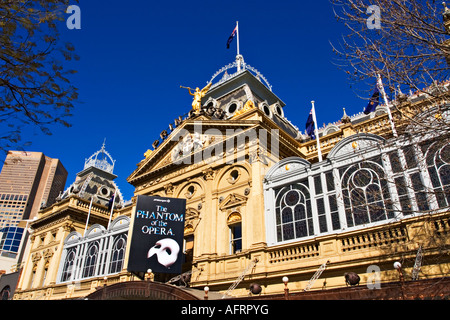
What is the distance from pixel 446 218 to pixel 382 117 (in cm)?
909

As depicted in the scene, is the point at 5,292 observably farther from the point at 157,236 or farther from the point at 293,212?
the point at 293,212

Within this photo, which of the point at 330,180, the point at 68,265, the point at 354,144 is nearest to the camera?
the point at 354,144

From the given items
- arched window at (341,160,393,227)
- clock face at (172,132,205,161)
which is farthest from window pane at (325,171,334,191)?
clock face at (172,132,205,161)

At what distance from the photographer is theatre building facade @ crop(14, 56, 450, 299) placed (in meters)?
13.1

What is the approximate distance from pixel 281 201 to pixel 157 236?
765 centimetres

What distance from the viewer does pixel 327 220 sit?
628 inches

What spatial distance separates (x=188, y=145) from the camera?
83.8 feet

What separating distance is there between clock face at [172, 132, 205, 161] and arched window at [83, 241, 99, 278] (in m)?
9.90

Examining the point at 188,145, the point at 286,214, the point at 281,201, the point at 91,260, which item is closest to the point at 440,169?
the point at 286,214

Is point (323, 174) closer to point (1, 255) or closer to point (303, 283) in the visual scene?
point (303, 283)

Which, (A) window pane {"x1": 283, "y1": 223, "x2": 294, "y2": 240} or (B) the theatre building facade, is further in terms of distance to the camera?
(A) window pane {"x1": 283, "y1": 223, "x2": 294, "y2": 240}

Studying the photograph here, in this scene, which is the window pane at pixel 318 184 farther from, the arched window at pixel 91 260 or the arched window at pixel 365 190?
the arched window at pixel 91 260

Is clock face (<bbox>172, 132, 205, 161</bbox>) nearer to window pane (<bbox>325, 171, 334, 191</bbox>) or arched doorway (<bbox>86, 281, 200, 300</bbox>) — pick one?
window pane (<bbox>325, 171, 334, 191</bbox>)
